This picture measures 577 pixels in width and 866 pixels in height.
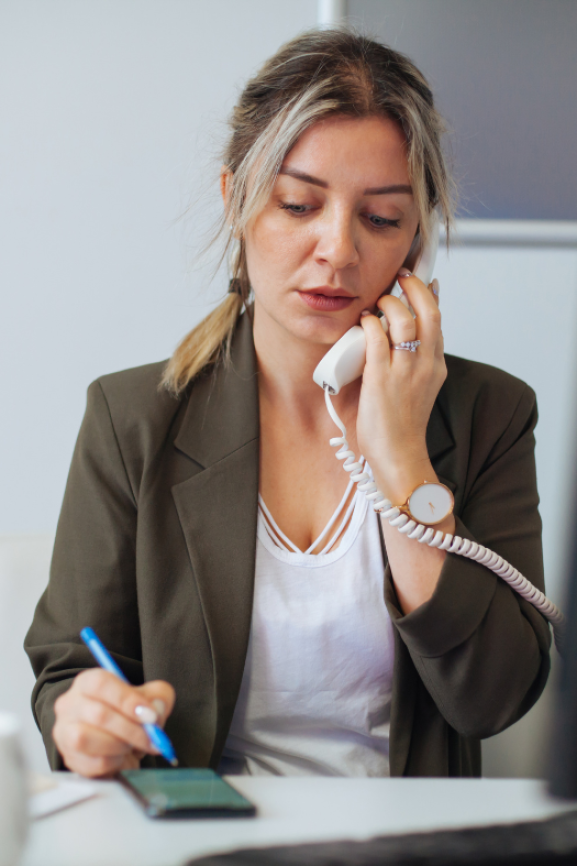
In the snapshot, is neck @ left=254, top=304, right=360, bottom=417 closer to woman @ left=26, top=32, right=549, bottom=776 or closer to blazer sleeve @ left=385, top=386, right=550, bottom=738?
woman @ left=26, top=32, right=549, bottom=776

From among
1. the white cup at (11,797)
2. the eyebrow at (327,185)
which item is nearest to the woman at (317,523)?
the eyebrow at (327,185)

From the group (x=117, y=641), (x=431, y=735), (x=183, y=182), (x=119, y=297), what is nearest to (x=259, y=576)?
(x=117, y=641)

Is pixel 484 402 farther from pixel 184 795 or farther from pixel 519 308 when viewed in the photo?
pixel 184 795

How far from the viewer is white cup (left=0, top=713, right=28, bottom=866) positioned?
0.48m

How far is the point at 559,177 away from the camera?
153 cm

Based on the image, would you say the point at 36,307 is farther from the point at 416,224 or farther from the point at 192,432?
the point at 416,224

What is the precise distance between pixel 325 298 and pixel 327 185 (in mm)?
144

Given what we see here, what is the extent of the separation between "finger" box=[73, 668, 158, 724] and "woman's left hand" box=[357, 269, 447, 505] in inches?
16.5

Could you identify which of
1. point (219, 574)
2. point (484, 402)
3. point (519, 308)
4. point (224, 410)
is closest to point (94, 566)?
point (219, 574)

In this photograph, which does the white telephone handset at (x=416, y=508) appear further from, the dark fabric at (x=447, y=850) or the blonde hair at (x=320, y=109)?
the dark fabric at (x=447, y=850)

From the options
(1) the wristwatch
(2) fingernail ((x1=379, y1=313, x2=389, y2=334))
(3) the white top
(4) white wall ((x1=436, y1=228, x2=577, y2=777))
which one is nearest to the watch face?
(1) the wristwatch

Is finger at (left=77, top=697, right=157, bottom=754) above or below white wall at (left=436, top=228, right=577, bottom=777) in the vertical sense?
below

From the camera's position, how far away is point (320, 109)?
0.98 meters

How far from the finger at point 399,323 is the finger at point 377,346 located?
1 cm
